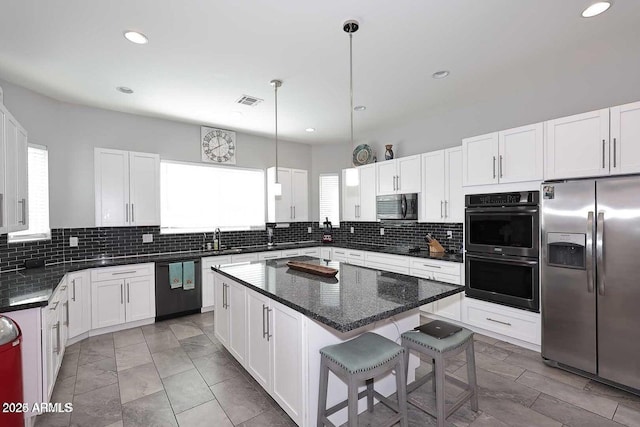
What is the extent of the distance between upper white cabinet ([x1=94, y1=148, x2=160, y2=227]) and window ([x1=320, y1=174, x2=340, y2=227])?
303 cm

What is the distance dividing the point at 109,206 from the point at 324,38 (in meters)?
3.49

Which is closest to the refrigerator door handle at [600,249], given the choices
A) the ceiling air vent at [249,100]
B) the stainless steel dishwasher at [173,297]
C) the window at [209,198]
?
the ceiling air vent at [249,100]

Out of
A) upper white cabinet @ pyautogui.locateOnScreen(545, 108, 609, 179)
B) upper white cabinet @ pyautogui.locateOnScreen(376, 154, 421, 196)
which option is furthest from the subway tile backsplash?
upper white cabinet @ pyautogui.locateOnScreen(545, 108, 609, 179)

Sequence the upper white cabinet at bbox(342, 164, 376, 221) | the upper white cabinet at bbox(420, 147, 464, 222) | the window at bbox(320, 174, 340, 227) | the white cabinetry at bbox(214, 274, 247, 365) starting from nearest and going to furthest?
the white cabinetry at bbox(214, 274, 247, 365) < the upper white cabinet at bbox(420, 147, 464, 222) < the upper white cabinet at bbox(342, 164, 376, 221) < the window at bbox(320, 174, 340, 227)

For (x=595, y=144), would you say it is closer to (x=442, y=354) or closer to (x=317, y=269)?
(x=442, y=354)

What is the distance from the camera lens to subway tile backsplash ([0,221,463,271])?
3.47 metres

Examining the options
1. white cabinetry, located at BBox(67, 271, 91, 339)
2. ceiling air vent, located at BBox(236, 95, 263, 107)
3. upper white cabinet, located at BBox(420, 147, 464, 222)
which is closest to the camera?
white cabinetry, located at BBox(67, 271, 91, 339)

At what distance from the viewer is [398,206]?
4598mm

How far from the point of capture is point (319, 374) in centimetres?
194

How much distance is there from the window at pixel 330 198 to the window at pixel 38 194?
4.22 m

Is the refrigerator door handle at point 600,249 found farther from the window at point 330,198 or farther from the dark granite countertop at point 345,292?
the window at point 330,198

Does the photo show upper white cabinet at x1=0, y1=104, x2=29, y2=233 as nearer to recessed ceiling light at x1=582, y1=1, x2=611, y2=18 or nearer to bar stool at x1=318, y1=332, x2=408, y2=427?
bar stool at x1=318, y1=332, x2=408, y2=427

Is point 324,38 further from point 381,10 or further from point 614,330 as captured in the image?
point 614,330

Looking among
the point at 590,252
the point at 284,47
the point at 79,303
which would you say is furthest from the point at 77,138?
the point at 590,252
